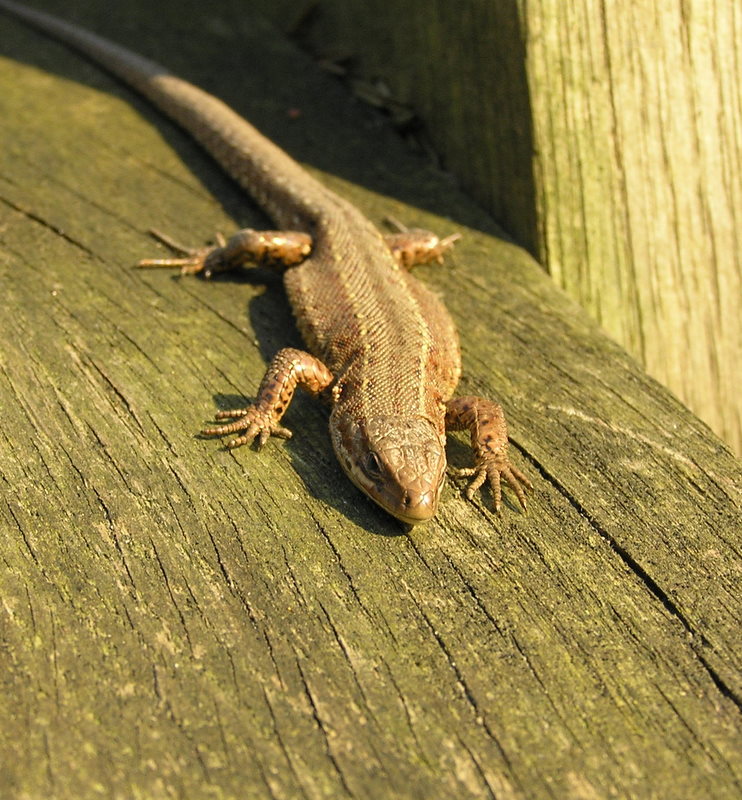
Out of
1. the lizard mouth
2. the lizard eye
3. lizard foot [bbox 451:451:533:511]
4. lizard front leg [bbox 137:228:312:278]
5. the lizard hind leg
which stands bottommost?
lizard foot [bbox 451:451:533:511]

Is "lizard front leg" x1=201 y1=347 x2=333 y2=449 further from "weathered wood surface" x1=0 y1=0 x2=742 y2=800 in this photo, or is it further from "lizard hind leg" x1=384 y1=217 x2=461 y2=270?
"lizard hind leg" x1=384 y1=217 x2=461 y2=270

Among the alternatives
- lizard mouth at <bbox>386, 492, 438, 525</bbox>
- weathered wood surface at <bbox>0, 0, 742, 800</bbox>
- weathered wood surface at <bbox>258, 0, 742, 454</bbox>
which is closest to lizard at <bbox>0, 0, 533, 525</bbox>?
lizard mouth at <bbox>386, 492, 438, 525</bbox>

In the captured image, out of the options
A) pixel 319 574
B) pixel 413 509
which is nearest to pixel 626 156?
pixel 413 509

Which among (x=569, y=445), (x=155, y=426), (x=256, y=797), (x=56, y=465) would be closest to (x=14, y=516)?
(x=56, y=465)

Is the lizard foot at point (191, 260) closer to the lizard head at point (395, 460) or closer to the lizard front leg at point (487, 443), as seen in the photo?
the lizard head at point (395, 460)

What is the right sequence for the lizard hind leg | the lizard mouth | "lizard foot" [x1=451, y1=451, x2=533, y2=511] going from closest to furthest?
1. the lizard mouth
2. "lizard foot" [x1=451, y1=451, x2=533, y2=511]
3. the lizard hind leg

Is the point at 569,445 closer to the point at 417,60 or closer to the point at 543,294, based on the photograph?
the point at 543,294

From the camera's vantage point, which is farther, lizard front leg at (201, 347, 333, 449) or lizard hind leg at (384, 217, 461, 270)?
lizard hind leg at (384, 217, 461, 270)
